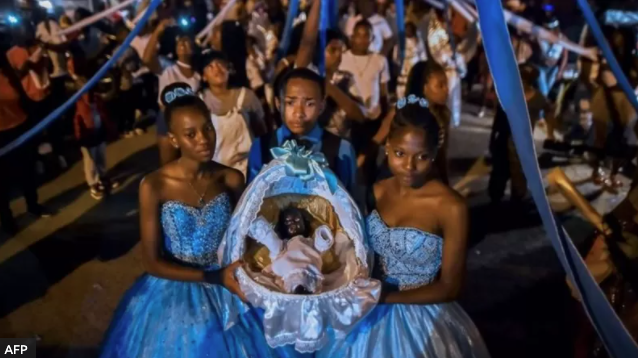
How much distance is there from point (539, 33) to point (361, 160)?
1.39 meters

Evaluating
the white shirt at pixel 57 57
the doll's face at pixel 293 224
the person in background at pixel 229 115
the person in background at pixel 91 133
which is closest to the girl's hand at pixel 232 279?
the doll's face at pixel 293 224

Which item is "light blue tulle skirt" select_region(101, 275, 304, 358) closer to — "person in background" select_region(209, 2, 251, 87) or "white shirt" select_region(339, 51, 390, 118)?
"white shirt" select_region(339, 51, 390, 118)

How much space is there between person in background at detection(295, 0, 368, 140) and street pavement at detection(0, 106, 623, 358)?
1.32 m

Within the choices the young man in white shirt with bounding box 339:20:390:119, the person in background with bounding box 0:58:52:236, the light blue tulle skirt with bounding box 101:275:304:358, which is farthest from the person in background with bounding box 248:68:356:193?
the person in background with bounding box 0:58:52:236

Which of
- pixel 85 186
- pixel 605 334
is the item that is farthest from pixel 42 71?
pixel 605 334

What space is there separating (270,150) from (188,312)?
702 mm

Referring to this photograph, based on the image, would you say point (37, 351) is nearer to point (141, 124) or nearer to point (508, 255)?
point (508, 255)

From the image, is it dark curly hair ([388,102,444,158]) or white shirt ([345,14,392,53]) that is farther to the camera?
white shirt ([345,14,392,53])

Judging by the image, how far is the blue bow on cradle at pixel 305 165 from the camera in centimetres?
224

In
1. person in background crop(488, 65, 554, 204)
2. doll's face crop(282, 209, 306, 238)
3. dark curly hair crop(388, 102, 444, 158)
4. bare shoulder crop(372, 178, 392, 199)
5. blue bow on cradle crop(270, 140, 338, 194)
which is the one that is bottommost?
person in background crop(488, 65, 554, 204)

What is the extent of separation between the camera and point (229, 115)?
360 centimetres

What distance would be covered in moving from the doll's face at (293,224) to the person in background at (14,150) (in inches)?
135

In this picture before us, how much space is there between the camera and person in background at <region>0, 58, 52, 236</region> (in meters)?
4.86

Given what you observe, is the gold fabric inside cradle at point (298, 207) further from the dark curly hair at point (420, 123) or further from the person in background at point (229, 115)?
the person in background at point (229, 115)
